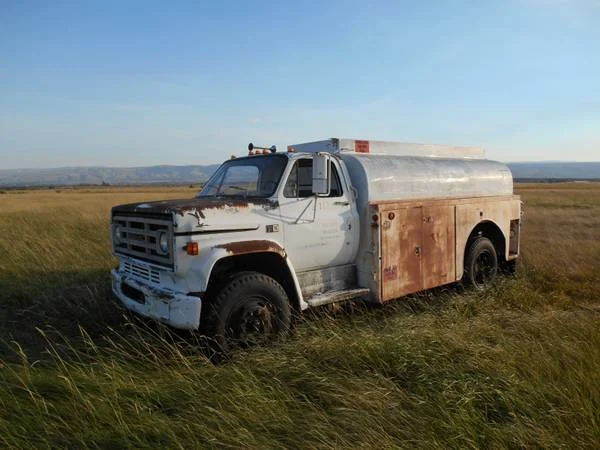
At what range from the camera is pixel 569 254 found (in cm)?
979

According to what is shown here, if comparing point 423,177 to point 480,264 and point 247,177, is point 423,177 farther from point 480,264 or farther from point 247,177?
point 247,177

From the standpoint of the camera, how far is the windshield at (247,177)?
5301mm

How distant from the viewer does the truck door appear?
202 inches

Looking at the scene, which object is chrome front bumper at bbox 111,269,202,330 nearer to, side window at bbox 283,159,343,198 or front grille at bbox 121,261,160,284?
front grille at bbox 121,261,160,284

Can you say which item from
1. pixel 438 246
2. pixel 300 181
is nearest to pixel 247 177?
pixel 300 181

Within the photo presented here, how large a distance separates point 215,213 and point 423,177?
335cm

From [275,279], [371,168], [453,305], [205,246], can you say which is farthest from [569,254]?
[205,246]

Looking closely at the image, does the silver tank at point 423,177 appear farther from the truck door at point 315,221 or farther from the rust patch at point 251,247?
the rust patch at point 251,247

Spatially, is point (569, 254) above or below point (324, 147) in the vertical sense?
below

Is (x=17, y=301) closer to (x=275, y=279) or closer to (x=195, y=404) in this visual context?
(x=275, y=279)

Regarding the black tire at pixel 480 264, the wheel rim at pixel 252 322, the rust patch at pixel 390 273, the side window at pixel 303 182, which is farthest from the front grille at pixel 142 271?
the black tire at pixel 480 264

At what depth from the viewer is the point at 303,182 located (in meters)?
5.54

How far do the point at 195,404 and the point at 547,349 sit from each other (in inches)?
117

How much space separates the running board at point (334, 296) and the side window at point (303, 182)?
1.18m
